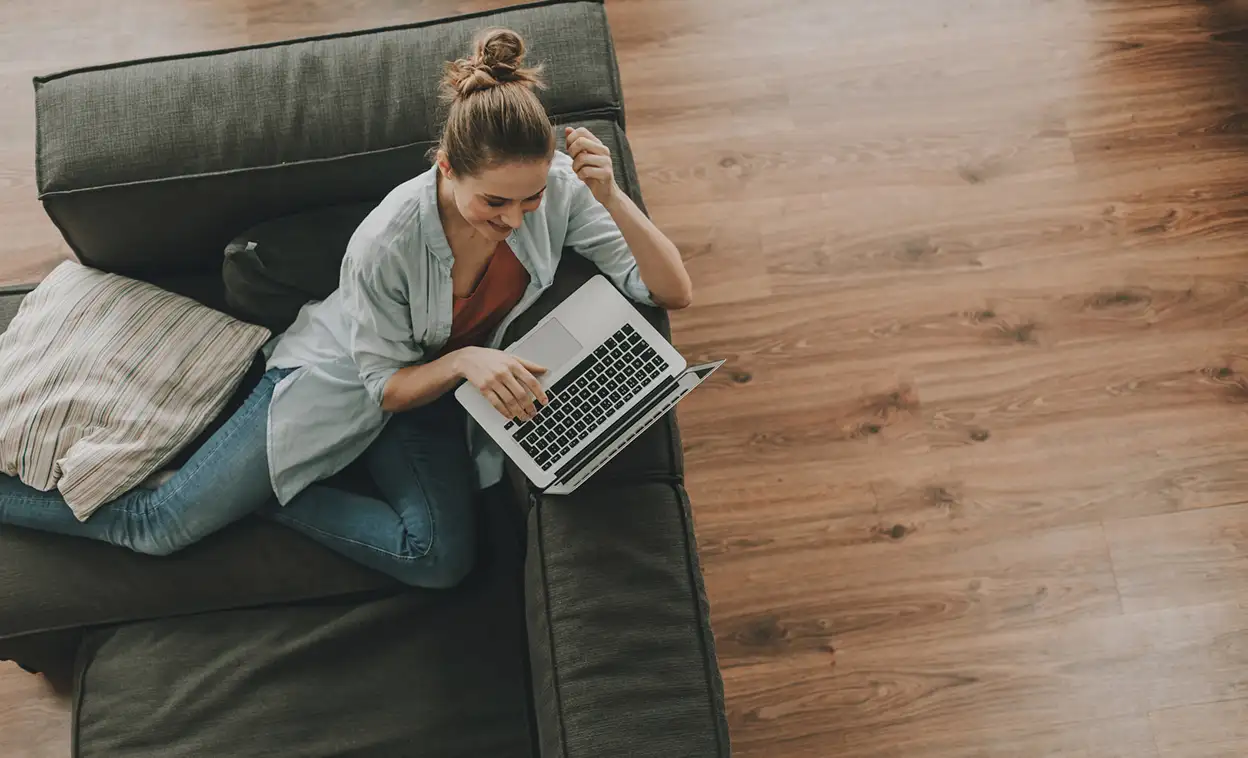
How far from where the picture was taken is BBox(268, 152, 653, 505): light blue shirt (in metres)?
1.48

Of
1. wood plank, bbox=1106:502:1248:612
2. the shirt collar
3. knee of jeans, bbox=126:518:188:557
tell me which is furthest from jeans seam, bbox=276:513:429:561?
wood plank, bbox=1106:502:1248:612

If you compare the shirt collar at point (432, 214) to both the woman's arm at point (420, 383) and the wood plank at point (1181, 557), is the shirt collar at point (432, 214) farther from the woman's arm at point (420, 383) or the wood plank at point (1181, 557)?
the wood plank at point (1181, 557)

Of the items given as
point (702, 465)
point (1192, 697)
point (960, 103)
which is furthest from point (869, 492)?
point (960, 103)

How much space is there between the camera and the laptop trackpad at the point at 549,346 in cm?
148

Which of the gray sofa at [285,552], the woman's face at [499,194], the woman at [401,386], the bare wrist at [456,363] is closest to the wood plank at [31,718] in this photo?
the gray sofa at [285,552]

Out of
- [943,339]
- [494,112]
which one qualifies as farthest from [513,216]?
[943,339]

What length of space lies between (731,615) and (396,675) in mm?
717

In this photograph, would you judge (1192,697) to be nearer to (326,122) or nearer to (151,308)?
(326,122)

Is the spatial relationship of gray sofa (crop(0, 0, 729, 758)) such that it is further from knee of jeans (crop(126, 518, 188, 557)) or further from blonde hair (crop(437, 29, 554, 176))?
blonde hair (crop(437, 29, 554, 176))

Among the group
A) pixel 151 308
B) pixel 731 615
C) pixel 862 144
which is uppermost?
pixel 151 308

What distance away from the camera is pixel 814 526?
6.75ft

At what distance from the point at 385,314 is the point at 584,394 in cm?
33

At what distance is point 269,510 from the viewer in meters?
1.63

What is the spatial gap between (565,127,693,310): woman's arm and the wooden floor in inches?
23.7
